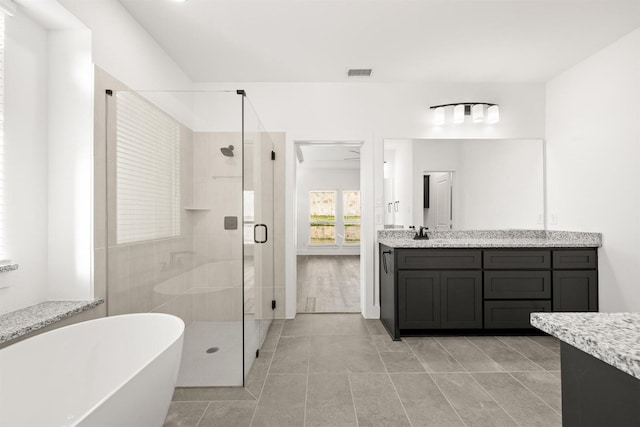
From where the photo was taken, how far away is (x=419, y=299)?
2883 millimetres

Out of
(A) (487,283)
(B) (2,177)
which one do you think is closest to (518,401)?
(A) (487,283)

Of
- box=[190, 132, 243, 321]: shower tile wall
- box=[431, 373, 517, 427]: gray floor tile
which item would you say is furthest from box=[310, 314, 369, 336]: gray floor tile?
box=[190, 132, 243, 321]: shower tile wall

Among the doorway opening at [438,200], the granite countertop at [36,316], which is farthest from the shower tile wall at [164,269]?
the doorway opening at [438,200]

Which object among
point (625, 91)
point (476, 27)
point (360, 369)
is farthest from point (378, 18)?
point (360, 369)

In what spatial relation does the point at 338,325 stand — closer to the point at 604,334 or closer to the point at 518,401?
the point at 518,401

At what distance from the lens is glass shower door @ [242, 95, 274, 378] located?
218cm

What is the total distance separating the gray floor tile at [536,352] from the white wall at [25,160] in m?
3.37

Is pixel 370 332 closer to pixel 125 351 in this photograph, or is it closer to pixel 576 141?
pixel 125 351

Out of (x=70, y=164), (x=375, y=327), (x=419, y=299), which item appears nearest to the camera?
(x=70, y=164)

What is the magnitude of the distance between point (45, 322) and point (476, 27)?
327 cm

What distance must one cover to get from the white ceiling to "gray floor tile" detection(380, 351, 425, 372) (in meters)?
2.53

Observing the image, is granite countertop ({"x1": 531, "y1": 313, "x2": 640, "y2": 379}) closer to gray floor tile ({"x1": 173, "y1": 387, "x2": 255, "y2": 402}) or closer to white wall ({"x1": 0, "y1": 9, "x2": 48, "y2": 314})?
gray floor tile ({"x1": 173, "y1": 387, "x2": 255, "y2": 402})

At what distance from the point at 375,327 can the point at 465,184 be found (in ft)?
5.97

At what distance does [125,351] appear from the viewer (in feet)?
5.44
